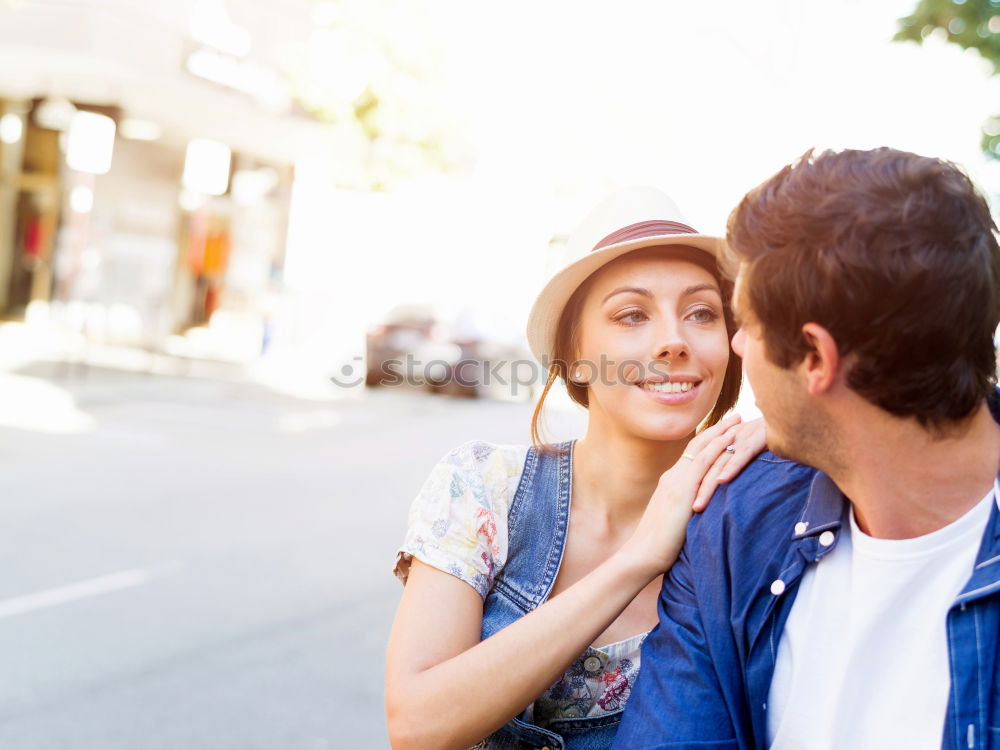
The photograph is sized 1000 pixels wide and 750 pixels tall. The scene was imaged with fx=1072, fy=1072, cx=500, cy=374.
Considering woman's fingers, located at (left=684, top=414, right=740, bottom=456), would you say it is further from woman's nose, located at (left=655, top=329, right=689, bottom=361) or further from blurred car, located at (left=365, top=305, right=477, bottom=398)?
blurred car, located at (left=365, top=305, right=477, bottom=398)

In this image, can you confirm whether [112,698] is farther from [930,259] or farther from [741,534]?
[930,259]

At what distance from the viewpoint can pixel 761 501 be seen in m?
2.01

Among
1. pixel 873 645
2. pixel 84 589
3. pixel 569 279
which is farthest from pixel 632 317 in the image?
pixel 84 589

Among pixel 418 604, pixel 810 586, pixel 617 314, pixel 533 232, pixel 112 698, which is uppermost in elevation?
pixel 533 232

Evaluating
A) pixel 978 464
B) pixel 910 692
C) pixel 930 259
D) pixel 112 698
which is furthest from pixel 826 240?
pixel 112 698

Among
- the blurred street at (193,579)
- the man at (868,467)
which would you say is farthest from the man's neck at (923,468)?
the blurred street at (193,579)

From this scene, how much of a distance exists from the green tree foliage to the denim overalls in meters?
5.85

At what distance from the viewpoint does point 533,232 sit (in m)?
30.8

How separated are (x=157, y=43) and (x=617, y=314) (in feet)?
58.1

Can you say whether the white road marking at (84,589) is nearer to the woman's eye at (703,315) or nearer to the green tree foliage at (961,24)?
the woman's eye at (703,315)

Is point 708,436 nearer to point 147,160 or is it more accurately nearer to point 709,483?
point 709,483

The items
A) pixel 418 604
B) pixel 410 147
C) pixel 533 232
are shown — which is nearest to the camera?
pixel 418 604

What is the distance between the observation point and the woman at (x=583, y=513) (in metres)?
1.97

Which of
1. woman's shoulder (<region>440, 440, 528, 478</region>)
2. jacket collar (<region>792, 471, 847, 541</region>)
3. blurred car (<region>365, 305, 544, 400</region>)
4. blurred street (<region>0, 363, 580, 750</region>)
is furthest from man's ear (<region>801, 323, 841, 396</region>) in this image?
blurred car (<region>365, 305, 544, 400</region>)
